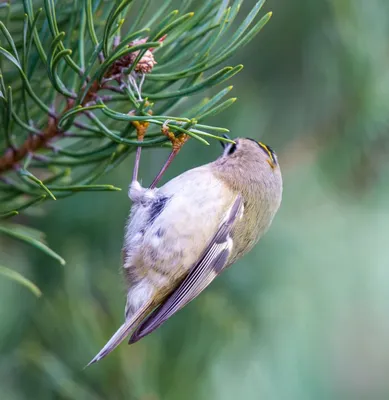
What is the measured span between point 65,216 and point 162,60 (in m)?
0.69

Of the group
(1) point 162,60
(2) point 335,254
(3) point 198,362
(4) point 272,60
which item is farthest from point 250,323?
(1) point 162,60

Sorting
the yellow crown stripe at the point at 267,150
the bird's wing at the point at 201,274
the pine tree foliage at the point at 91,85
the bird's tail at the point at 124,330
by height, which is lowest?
the bird's tail at the point at 124,330

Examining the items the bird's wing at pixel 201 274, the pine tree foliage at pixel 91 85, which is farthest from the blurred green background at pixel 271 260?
the pine tree foliage at pixel 91 85

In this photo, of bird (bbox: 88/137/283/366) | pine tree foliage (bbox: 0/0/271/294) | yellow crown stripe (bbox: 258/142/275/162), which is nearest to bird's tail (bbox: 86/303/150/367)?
bird (bbox: 88/137/283/366)

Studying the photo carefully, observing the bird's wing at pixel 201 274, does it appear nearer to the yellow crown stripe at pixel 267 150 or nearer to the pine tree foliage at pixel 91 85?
the yellow crown stripe at pixel 267 150

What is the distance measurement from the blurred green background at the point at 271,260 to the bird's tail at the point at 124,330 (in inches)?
3.1

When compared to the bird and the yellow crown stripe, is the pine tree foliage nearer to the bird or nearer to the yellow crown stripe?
the bird

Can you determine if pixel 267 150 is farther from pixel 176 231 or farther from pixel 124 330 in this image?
pixel 124 330

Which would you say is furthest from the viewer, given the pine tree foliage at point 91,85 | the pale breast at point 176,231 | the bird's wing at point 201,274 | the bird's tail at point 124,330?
the pale breast at point 176,231

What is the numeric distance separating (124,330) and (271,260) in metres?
0.57

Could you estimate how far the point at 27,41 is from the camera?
944mm

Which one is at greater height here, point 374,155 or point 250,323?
point 374,155

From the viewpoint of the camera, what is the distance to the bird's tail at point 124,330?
142cm

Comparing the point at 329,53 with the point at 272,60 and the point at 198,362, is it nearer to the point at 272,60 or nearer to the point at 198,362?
the point at 272,60
